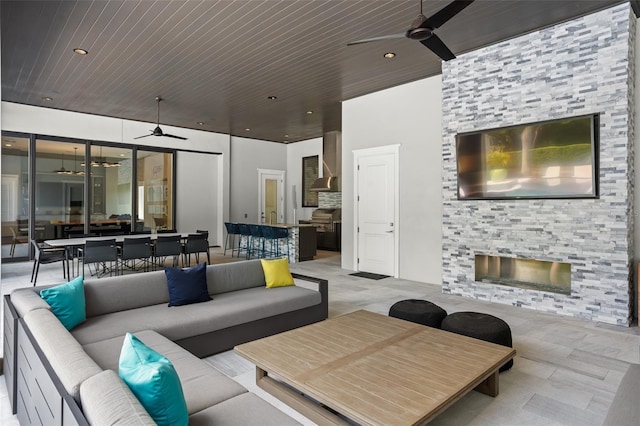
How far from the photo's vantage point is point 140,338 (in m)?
2.60

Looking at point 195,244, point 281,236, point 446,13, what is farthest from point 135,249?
point 446,13

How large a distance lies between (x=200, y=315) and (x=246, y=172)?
8795 mm

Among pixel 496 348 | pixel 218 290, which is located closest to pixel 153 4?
pixel 218 290

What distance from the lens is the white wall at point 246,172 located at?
11.3 meters

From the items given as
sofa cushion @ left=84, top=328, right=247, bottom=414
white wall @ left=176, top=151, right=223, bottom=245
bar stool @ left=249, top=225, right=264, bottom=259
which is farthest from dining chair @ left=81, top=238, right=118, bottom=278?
white wall @ left=176, top=151, right=223, bottom=245

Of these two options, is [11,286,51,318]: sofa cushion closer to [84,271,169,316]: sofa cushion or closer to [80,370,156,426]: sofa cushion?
[84,271,169,316]: sofa cushion

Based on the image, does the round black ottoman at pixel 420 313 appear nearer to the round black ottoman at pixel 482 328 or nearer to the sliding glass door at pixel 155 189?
the round black ottoman at pixel 482 328

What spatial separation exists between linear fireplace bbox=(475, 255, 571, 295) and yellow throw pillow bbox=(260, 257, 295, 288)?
285 cm

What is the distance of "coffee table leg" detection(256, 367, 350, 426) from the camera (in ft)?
7.13

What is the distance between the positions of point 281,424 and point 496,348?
1.67 m

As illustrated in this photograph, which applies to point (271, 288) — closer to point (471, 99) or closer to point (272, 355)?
point (272, 355)

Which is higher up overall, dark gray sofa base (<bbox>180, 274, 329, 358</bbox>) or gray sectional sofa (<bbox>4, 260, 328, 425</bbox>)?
gray sectional sofa (<bbox>4, 260, 328, 425</bbox>)

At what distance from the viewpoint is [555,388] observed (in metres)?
2.71

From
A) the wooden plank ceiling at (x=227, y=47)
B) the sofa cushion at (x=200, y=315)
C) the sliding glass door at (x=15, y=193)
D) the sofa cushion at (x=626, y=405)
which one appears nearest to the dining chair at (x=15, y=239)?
the sliding glass door at (x=15, y=193)
